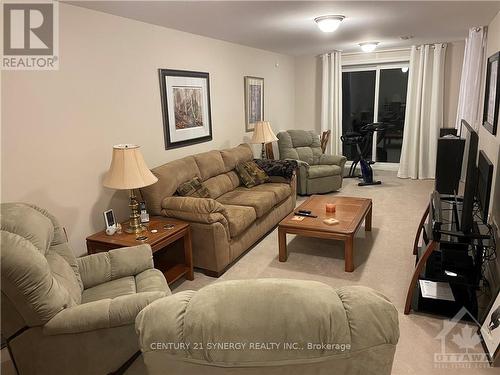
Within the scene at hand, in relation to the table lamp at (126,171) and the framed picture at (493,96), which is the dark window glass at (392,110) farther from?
the table lamp at (126,171)

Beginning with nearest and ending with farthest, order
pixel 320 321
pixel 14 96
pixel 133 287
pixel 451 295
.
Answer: pixel 320 321 → pixel 133 287 → pixel 14 96 → pixel 451 295

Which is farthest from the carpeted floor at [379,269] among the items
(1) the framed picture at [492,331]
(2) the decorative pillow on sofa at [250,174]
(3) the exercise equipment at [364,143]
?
(3) the exercise equipment at [364,143]

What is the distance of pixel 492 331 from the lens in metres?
2.11

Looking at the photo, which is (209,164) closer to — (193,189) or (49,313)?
(193,189)

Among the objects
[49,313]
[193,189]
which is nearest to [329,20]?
[193,189]

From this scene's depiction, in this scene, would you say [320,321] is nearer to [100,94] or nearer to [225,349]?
[225,349]

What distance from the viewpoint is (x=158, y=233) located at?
9.41ft

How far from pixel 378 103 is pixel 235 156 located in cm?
390

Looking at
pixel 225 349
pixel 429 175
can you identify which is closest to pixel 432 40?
pixel 429 175

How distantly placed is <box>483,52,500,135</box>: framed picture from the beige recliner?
3.42 meters

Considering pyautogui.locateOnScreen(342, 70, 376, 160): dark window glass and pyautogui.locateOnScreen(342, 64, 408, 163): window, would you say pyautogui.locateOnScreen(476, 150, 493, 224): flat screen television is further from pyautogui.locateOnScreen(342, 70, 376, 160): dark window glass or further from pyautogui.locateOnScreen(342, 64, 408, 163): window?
pyautogui.locateOnScreen(342, 70, 376, 160): dark window glass

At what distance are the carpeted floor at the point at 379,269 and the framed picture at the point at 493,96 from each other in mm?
1337

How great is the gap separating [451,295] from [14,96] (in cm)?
335

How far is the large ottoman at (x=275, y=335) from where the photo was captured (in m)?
0.97
